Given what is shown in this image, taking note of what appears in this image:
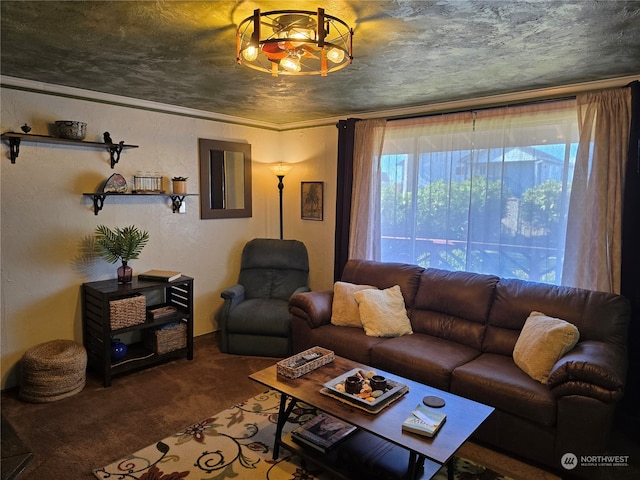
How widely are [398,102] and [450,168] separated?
31.2 inches

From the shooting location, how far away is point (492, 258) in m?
3.56

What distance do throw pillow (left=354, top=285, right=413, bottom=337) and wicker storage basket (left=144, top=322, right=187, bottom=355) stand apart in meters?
1.68

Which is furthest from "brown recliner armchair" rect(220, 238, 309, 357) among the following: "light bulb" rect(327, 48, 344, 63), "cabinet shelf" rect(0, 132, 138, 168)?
"light bulb" rect(327, 48, 344, 63)

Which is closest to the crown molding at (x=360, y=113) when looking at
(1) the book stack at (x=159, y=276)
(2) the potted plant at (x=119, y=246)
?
(2) the potted plant at (x=119, y=246)

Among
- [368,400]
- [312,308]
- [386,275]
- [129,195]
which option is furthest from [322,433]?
[129,195]

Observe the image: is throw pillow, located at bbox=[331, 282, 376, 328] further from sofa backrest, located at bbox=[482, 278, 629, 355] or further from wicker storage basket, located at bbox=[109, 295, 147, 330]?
wicker storage basket, located at bbox=[109, 295, 147, 330]

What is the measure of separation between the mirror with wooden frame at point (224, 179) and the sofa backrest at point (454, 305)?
234 centimetres

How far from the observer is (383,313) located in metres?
3.39

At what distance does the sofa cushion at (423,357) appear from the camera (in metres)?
2.77

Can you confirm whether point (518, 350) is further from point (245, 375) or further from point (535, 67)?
point (245, 375)

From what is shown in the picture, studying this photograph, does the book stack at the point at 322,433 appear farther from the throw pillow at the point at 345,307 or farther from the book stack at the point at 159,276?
the book stack at the point at 159,276

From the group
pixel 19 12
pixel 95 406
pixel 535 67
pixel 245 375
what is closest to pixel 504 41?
pixel 535 67

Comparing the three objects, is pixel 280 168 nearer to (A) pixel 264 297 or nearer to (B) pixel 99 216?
(A) pixel 264 297

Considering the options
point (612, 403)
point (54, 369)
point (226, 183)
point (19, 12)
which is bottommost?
point (54, 369)
